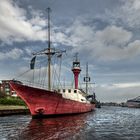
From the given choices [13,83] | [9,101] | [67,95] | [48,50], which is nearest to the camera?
[13,83]

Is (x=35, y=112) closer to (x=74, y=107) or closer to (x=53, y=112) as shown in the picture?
(x=53, y=112)

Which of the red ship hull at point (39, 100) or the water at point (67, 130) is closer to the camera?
the water at point (67, 130)

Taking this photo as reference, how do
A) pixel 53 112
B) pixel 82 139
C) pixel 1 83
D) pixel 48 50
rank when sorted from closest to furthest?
1. pixel 82 139
2. pixel 53 112
3. pixel 48 50
4. pixel 1 83

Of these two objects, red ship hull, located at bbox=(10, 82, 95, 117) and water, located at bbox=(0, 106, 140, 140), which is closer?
water, located at bbox=(0, 106, 140, 140)

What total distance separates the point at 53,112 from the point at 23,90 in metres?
6.65

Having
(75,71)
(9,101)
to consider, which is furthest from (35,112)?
(9,101)

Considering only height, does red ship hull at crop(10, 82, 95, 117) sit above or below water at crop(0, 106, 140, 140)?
above

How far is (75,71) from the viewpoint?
8238 cm

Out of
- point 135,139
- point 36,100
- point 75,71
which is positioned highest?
point 75,71

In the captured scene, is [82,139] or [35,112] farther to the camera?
[35,112]

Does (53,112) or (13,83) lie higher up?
(13,83)

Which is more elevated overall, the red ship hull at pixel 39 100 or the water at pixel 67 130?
the red ship hull at pixel 39 100

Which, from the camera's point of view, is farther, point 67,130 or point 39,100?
point 39,100

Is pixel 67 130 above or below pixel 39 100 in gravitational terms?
below
